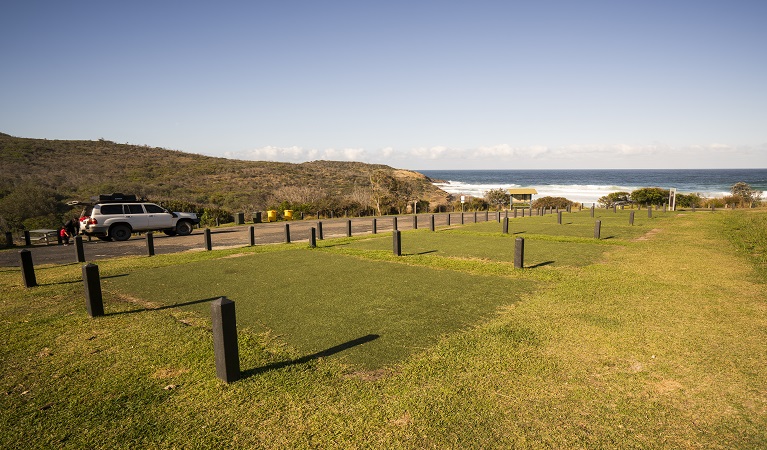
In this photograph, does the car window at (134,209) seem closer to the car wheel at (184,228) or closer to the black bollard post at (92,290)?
the car wheel at (184,228)

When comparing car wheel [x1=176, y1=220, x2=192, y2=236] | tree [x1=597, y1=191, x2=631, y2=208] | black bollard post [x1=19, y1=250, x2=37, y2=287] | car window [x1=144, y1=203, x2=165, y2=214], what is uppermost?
car window [x1=144, y1=203, x2=165, y2=214]

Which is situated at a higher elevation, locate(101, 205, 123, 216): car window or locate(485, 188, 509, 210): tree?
locate(101, 205, 123, 216): car window

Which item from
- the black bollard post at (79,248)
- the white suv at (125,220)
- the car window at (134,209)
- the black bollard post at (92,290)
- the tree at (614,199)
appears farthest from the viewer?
the tree at (614,199)

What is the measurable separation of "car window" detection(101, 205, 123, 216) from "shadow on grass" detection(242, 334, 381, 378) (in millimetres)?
16368

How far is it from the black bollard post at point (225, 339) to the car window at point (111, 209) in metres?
16.3

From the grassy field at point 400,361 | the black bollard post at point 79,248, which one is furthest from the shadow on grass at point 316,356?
the black bollard post at point 79,248

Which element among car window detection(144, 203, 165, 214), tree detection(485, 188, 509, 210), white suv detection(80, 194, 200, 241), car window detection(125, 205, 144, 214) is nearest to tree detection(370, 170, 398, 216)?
tree detection(485, 188, 509, 210)

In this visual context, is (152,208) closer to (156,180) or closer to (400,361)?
(400,361)

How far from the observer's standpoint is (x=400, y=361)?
454cm

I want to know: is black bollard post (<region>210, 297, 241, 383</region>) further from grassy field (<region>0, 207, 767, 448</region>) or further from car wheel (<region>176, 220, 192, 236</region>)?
car wheel (<region>176, 220, 192, 236</region>)

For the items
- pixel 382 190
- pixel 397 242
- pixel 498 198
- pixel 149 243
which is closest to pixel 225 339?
pixel 397 242

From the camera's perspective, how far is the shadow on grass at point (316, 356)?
434cm

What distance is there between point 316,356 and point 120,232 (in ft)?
53.9

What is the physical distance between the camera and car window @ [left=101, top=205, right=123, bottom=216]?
16.7m
